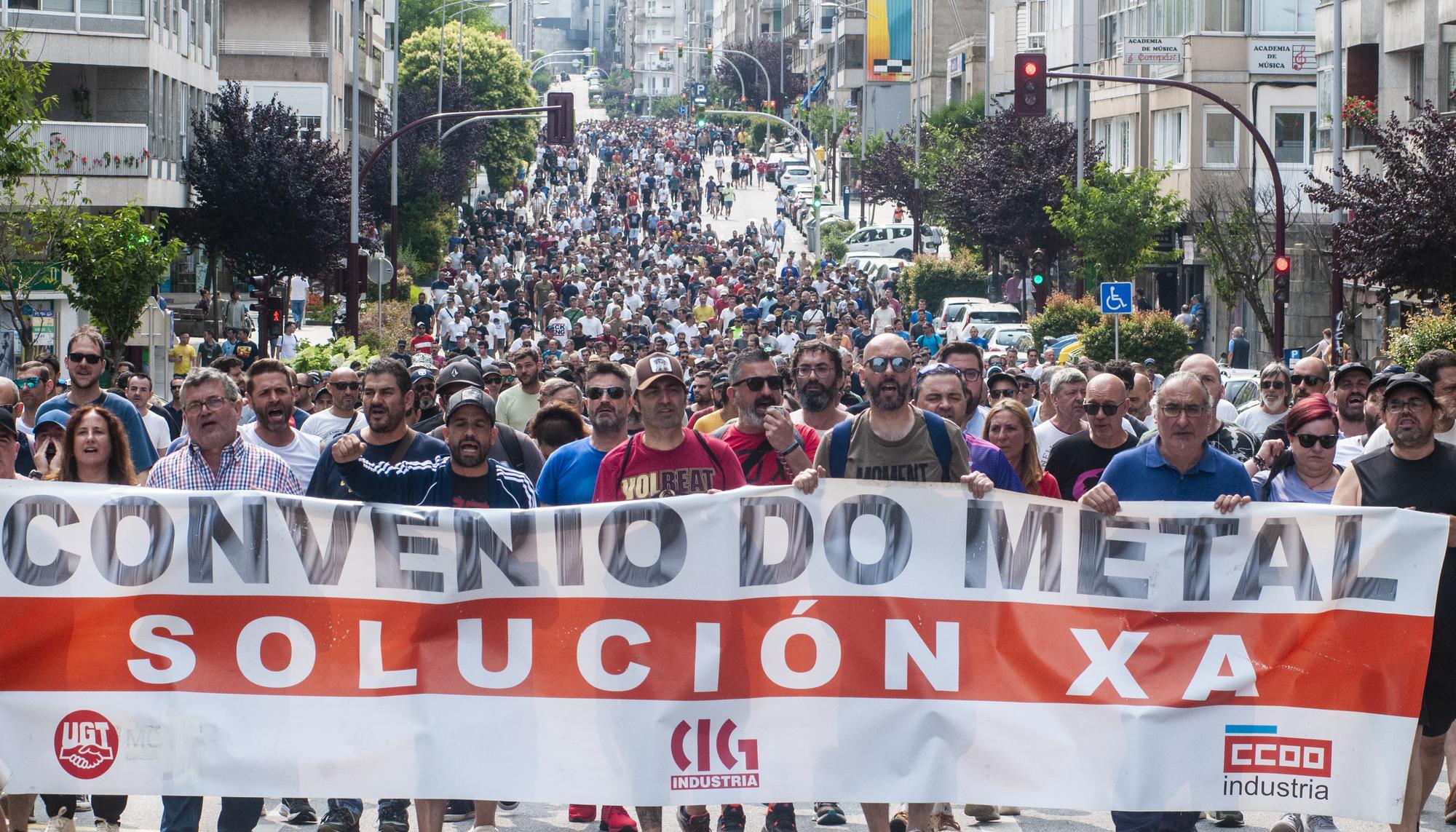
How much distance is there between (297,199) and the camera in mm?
42438

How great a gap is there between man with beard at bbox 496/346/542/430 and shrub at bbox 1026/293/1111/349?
954 inches

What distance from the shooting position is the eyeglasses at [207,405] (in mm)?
8211

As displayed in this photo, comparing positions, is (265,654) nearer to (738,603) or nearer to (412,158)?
(738,603)

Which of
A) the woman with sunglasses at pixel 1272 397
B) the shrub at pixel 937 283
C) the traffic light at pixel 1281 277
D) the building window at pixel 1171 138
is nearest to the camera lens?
→ the woman with sunglasses at pixel 1272 397

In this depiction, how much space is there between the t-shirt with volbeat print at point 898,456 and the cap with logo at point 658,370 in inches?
26.5

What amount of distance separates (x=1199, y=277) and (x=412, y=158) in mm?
24709

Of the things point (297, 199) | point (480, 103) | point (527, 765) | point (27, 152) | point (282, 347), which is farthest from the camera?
point (480, 103)

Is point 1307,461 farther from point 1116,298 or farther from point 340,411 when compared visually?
point 1116,298

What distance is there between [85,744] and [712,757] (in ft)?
6.97

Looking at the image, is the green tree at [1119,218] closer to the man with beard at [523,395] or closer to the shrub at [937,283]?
the shrub at [937,283]

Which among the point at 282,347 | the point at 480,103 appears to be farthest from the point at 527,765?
the point at 480,103

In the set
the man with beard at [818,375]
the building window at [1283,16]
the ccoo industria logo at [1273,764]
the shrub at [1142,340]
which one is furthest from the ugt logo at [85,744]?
the building window at [1283,16]

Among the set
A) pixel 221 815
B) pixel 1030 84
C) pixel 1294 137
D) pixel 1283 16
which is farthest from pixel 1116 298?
pixel 221 815

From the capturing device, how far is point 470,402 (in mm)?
7938
